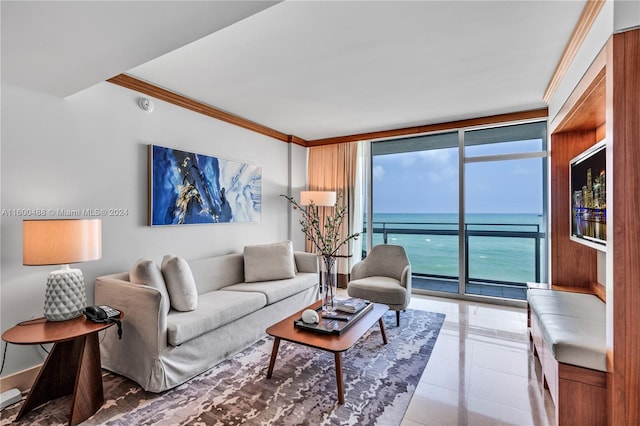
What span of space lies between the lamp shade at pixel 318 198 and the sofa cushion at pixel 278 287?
118cm

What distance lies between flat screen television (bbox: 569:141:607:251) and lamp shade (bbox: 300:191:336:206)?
2.82m

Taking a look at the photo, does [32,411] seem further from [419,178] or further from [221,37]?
[419,178]

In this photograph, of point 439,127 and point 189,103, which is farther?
point 439,127

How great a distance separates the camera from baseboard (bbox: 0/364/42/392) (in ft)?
6.89

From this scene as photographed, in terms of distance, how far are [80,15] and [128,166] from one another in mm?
1639

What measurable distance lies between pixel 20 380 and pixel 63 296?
2.70 ft

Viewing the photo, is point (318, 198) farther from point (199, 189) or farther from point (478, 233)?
point (478, 233)

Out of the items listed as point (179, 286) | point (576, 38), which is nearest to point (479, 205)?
point (576, 38)

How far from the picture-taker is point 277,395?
210cm

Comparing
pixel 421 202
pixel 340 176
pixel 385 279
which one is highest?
pixel 340 176

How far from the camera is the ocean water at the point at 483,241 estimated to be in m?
4.33

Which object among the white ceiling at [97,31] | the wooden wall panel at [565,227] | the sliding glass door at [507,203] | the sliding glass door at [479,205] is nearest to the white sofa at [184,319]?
the white ceiling at [97,31]

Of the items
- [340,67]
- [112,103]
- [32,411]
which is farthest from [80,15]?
[32,411]

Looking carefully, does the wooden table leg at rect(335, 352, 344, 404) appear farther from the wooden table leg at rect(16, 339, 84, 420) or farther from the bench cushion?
the wooden table leg at rect(16, 339, 84, 420)
